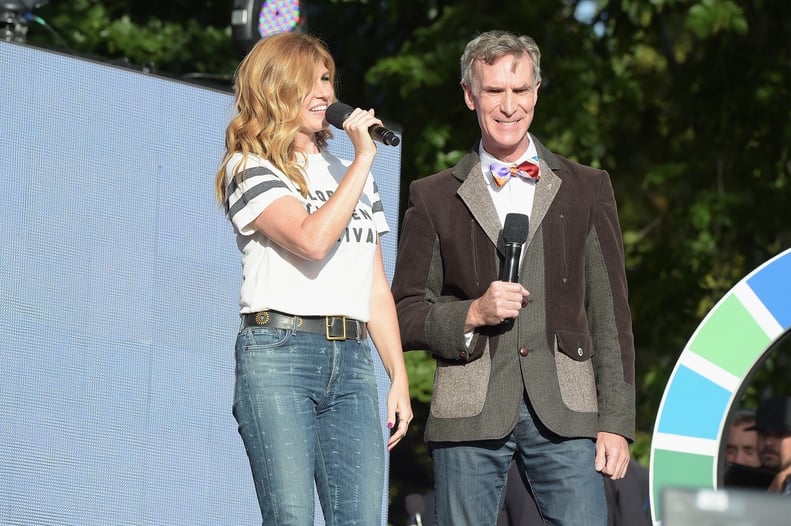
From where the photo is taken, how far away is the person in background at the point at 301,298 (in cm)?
356

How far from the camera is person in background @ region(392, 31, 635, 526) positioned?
3719 mm

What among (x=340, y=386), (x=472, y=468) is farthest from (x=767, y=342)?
(x=340, y=386)

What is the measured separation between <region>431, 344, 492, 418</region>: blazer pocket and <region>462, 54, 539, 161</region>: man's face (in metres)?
0.58

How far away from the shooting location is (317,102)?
3801mm

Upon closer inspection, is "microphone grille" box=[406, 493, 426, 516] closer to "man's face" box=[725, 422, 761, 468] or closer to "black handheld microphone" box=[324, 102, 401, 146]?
"man's face" box=[725, 422, 761, 468]

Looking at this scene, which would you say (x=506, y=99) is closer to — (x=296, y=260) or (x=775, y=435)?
(x=296, y=260)

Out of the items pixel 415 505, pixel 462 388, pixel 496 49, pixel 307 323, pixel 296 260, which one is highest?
pixel 496 49

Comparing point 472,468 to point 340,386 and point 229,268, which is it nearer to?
point 340,386

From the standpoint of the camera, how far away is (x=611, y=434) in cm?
378

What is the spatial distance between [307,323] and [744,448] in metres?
3.73

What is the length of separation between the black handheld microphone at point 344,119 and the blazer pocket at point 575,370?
2.31 feet

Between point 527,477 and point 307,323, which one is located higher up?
point 307,323

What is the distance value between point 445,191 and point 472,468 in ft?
2.58

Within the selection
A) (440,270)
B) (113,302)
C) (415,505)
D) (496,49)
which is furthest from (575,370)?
(415,505)
